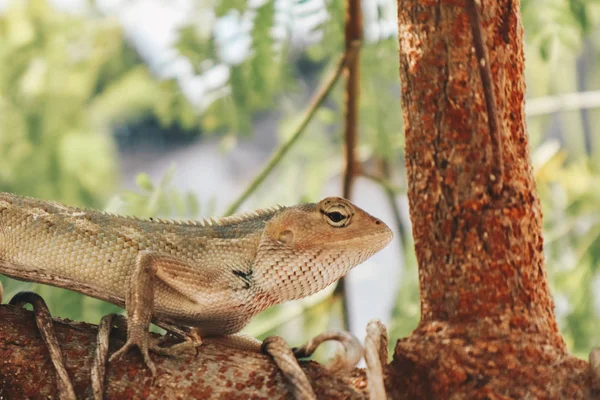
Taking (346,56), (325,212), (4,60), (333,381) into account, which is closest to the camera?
(333,381)

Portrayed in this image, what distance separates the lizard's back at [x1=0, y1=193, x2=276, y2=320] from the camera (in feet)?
4.92

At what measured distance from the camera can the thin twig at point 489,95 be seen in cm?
119

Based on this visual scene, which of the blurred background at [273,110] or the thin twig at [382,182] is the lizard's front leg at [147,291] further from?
the thin twig at [382,182]

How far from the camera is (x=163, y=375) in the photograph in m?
1.27

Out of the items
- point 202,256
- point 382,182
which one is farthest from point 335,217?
point 382,182

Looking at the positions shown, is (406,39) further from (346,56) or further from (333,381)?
(346,56)

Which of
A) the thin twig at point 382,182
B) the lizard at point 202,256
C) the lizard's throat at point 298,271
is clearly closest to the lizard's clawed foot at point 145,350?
the lizard at point 202,256

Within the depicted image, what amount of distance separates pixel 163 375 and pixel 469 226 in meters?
0.61

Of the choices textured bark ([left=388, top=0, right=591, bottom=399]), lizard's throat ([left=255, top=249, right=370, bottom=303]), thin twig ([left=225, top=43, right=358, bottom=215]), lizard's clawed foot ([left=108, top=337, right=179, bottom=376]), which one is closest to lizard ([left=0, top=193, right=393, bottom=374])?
lizard's throat ([left=255, top=249, right=370, bottom=303])

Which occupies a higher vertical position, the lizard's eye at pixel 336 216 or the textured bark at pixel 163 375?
the lizard's eye at pixel 336 216

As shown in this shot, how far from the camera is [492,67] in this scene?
4.10 ft

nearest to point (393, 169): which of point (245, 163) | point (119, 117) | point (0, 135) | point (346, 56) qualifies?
point (346, 56)

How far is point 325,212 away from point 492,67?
1.52 feet

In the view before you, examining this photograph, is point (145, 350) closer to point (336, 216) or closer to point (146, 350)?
point (146, 350)
